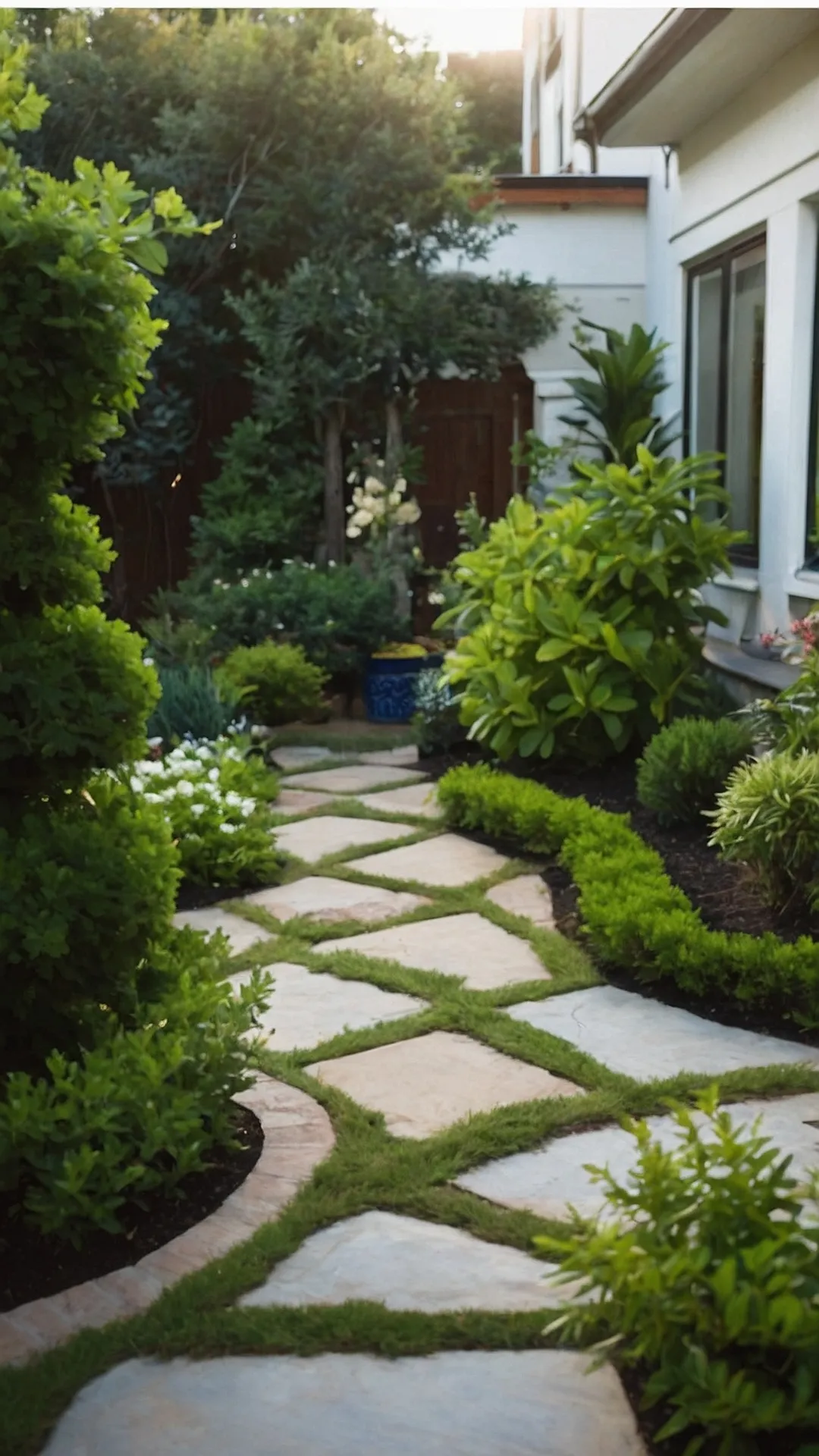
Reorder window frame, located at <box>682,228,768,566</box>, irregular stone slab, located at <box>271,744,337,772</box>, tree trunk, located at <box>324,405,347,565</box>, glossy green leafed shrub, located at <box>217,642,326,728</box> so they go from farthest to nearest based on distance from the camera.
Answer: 1. tree trunk, located at <box>324,405,347,565</box>
2. glossy green leafed shrub, located at <box>217,642,326,728</box>
3. window frame, located at <box>682,228,768,566</box>
4. irregular stone slab, located at <box>271,744,337,772</box>

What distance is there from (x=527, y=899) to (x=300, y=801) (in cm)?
165

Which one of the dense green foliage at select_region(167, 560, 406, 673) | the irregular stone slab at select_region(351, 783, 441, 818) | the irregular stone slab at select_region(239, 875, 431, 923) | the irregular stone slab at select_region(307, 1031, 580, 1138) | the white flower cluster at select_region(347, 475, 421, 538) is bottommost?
the irregular stone slab at select_region(307, 1031, 580, 1138)

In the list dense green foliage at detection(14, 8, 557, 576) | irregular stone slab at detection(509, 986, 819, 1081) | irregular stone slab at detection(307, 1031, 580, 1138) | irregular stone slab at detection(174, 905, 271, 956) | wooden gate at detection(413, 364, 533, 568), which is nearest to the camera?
irregular stone slab at detection(307, 1031, 580, 1138)

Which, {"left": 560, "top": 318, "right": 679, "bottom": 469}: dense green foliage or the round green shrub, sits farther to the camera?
{"left": 560, "top": 318, "right": 679, "bottom": 469}: dense green foliage

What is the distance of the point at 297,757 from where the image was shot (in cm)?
662

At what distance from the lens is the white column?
559cm

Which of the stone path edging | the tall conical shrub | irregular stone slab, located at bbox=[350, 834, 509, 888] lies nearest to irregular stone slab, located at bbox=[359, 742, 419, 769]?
irregular stone slab, located at bbox=[350, 834, 509, 888]

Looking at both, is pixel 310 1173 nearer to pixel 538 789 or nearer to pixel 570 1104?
pixel 570 1104

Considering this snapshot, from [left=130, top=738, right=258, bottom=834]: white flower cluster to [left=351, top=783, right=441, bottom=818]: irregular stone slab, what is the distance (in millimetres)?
629

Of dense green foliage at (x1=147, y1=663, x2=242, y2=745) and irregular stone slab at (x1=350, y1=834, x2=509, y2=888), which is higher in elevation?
dense green foliage at (x1=147, y1=663, x2=242, y2=745)

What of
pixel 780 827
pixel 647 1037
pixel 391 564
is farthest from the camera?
pixel 391 564

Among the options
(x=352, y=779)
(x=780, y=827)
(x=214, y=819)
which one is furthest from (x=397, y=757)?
(x=780, y=827)

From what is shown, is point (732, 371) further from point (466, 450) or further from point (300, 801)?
point (300, 801)

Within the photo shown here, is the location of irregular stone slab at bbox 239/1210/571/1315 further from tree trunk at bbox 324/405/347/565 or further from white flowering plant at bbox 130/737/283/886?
tree trunk at bbox 324/405/347/565
